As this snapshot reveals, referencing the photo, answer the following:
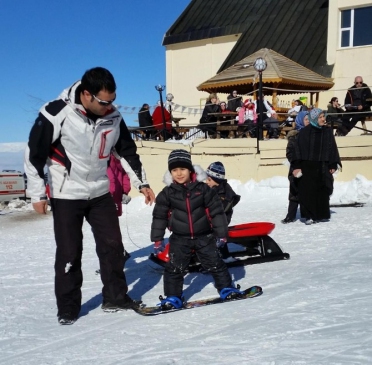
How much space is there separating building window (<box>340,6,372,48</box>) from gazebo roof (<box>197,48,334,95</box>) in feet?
8.47

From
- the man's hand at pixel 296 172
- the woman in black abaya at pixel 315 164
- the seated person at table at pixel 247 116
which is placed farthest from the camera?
the seated person at table at pixel 247 116

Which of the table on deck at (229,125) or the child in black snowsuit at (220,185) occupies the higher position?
the table on deck at (229,125)

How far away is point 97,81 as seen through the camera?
364 cm

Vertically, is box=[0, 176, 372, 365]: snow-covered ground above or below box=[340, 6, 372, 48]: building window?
below

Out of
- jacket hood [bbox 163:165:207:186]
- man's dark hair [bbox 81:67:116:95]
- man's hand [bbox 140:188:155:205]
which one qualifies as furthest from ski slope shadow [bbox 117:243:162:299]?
man's dark hair [bbox 81:67:116:95]

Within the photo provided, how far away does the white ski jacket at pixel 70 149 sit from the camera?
3.69 m

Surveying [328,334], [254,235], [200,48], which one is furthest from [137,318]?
[200,48]

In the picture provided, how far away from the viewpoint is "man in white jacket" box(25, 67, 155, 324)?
369 cm

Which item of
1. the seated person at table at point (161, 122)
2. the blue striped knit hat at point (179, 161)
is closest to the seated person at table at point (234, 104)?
the seated person at table at point (161, 122)

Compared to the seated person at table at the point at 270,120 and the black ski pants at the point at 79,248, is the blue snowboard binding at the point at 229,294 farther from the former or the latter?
the seated person at table at the point at 270,120

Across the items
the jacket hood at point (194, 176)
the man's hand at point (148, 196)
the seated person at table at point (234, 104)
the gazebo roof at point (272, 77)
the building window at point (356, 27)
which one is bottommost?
the man's hand at point (148, 196)

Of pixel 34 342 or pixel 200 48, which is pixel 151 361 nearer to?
pixel 34 342

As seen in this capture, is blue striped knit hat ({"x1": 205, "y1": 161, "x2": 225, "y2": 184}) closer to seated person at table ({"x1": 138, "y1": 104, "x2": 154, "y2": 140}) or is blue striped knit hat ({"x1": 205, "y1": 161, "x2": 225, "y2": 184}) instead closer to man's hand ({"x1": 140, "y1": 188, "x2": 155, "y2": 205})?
man's hand ({"x1": 140, "y1": 188, "x2": 155, "y2": 205})

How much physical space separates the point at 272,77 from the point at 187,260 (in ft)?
39.0
